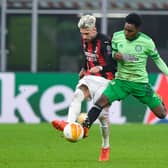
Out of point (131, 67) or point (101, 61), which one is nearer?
point (131, 67)

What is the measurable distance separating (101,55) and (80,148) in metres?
2.57

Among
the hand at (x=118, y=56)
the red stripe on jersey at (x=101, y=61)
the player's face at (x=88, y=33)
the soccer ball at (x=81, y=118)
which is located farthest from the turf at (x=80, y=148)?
the player's face at (x=88, y=33)

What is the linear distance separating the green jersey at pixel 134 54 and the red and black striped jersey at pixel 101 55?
1.11 ft

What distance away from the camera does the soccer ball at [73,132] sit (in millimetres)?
11555

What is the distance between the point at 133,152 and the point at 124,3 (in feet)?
35.1

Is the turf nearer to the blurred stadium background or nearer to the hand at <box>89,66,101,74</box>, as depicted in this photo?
the hand at <box>89,66,101,74</box>

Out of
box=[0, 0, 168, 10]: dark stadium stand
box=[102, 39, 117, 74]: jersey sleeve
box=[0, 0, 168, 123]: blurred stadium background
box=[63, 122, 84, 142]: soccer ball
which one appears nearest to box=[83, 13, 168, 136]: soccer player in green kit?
box=[102, 39, 117, 74]: jersey sleeve

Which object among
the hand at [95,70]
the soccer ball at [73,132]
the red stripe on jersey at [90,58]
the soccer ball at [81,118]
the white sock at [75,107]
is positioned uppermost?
the red stripe on jersey at [90,58]

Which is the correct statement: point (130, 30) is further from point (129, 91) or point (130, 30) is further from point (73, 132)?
point (73, 132)

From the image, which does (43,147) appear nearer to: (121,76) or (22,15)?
(121,76)

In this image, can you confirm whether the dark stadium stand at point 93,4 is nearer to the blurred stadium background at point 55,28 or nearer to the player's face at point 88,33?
the blurred stadium background at point 55,28

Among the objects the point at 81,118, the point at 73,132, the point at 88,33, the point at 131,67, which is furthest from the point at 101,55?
the point at 73,132

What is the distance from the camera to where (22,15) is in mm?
24156

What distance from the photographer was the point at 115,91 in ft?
40.2
